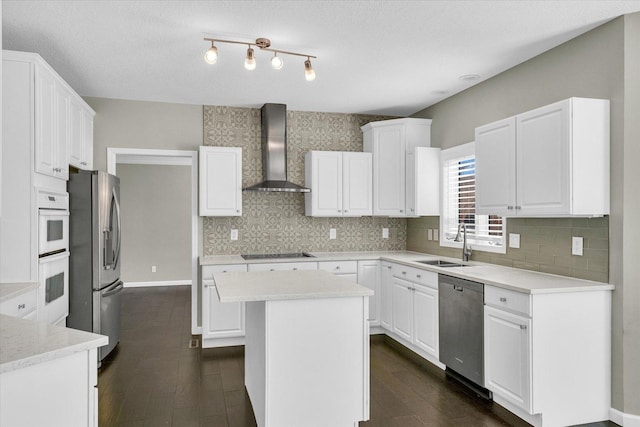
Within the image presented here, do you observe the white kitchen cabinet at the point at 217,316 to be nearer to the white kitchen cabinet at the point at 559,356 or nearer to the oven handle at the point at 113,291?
the oven handle at the point at 113,291

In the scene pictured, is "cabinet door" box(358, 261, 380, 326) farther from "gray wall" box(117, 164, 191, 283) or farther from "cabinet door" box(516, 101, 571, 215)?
"gray wall" box(117, 164, 191, 283)

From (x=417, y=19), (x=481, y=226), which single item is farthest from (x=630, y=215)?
(x=417, y=19)

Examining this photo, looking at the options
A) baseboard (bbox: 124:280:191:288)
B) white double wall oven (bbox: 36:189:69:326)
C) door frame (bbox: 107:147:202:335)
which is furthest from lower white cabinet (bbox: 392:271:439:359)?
baseboard (bbox: 124:280:191:288)

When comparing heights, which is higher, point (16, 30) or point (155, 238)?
point (16, 30)

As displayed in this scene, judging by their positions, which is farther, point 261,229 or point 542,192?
point 261,229

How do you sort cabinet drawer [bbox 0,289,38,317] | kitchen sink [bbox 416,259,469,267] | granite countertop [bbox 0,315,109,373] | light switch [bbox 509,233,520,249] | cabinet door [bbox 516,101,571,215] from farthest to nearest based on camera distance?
kitchen sink [bbox 416,259,469,267], light switch [bbox 509,233,520,249], cabinet door [bbox 516,101,571,215], cabinet drawer [bbox 0,289,38,317], granite countertop [bbox 0,315,109,373]

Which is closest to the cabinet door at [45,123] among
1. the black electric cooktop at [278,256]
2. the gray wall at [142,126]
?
the gray wall at [142,126]

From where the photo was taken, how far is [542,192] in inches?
115

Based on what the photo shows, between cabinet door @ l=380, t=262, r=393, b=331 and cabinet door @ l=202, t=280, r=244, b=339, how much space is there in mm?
1525

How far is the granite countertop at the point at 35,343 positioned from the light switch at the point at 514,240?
3157 mm

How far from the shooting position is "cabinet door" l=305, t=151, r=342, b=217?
4918 millimetres

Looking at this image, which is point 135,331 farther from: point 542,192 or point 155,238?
point 542,192

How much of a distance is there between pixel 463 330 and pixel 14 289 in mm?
3089

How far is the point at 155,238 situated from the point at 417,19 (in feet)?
22.6
